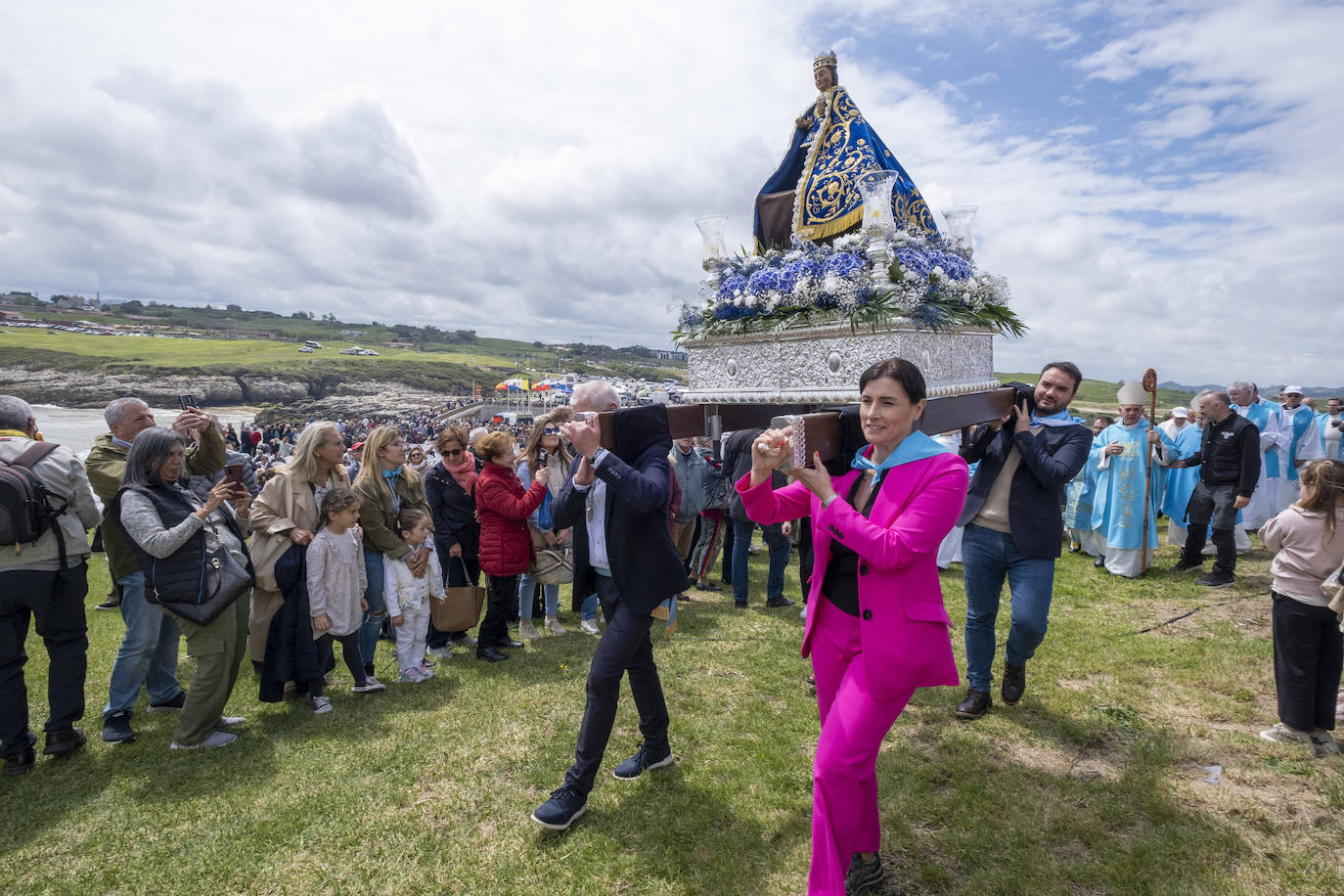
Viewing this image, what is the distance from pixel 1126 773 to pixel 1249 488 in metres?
5.59

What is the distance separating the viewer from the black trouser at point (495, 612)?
20.3 feet

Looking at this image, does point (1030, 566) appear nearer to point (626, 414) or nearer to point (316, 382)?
point (626, 414)

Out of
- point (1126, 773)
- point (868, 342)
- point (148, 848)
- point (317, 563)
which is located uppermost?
point (868, 342)

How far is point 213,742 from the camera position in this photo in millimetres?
4438

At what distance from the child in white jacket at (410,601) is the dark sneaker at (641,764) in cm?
249

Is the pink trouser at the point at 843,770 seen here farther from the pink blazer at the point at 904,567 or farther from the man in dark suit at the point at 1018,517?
the man in dark suit at the point at 1018,517

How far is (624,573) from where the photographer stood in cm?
357

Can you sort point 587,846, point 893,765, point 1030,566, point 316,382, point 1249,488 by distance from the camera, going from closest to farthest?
point 587,846
point 893,765
point 1030,566
point 1249,488
point 316,382

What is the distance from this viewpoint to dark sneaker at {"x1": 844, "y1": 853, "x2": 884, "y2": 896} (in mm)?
2926

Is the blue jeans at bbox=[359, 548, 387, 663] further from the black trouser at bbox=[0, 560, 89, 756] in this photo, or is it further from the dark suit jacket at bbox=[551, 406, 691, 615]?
the dark suit jacket at bbox=[551, 406, 691, 615]

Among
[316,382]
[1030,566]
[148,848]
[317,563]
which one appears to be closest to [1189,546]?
[1030,566]

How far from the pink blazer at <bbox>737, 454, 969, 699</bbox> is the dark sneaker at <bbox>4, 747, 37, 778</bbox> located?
197 inches

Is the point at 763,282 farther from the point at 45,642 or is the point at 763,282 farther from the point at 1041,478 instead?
the point at 45,642

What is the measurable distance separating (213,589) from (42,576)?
1.07 metres
